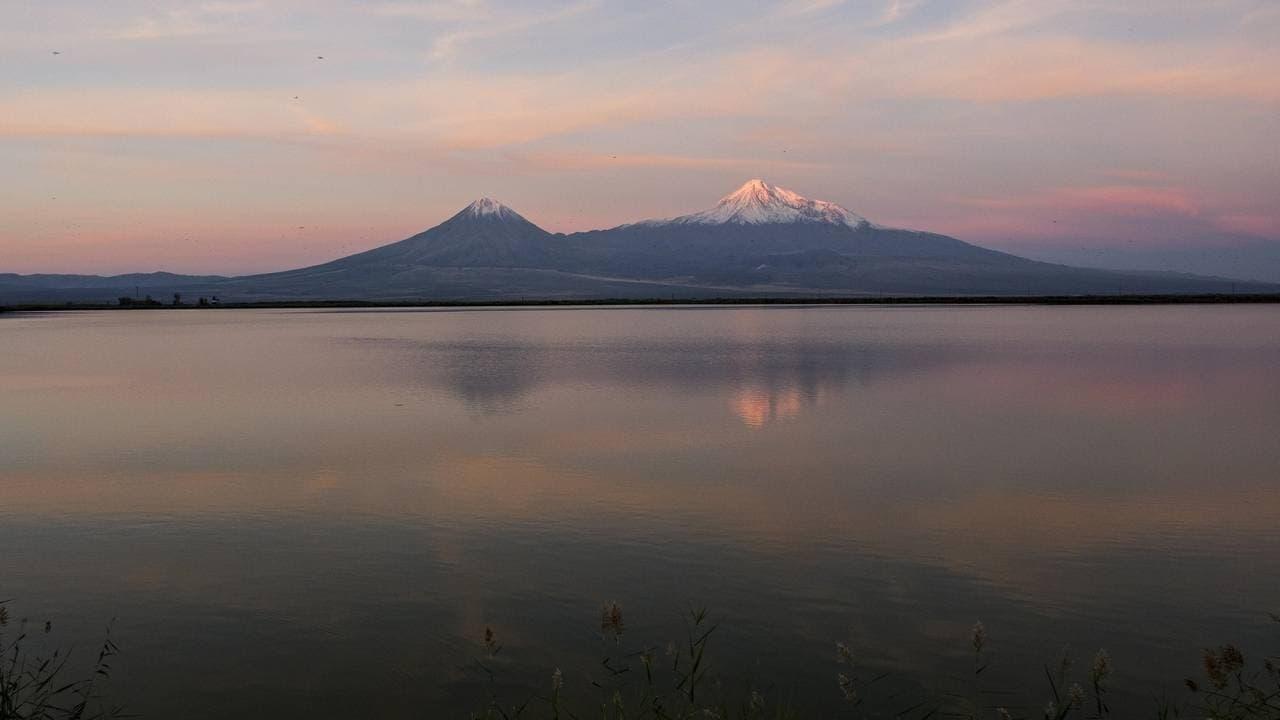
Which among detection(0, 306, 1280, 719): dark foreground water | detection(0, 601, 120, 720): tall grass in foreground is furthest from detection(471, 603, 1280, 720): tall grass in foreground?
detection(0, 601, 120, 720): tall grass in foreground

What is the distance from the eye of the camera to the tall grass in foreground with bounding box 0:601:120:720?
254 inches

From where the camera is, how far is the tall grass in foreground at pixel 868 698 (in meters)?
6.34

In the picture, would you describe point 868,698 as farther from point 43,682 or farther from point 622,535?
point 43,682

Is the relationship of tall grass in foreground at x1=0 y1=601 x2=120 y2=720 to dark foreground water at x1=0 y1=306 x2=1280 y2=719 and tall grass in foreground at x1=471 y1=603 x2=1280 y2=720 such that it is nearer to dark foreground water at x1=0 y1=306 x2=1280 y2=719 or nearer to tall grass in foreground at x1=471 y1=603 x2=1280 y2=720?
dark foreground water at x1=0 y1=306 x2=1280 y2=719

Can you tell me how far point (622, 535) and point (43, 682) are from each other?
5.69 meters

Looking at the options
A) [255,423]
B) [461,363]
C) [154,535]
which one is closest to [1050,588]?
[154,535]

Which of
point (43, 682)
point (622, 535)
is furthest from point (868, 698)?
point (43, 682)

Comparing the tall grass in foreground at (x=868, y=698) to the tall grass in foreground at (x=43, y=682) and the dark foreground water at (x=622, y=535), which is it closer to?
the dark foreground water at (x=622, y=535)

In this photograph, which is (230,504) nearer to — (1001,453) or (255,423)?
(255,423)

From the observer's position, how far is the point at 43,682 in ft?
22.0

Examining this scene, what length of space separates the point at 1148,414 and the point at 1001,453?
7181 millimetres

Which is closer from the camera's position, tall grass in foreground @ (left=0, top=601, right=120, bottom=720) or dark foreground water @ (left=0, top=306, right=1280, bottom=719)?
tall grass in foreground @ (left=0, top=601, right=120, bottom=720)

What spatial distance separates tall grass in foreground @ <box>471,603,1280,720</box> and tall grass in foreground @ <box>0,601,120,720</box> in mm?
2683

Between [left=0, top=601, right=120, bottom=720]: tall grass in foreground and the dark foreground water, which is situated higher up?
the dark foreground water
